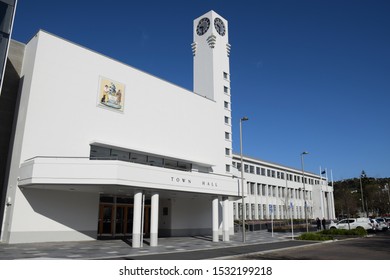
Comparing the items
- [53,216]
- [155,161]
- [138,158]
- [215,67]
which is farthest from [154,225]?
[215,67]

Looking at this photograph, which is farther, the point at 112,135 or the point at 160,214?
the point at 160,214

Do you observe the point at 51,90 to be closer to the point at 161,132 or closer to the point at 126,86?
the point at 126,86

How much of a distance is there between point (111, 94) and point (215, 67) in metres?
16.5

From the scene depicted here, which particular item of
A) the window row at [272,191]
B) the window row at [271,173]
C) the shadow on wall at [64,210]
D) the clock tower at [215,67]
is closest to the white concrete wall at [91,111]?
the shadow on wall at [64,210]

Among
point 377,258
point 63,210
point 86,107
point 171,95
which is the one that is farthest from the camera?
point 171,95

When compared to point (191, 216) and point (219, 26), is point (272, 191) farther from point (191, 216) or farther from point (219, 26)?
point (191, 216)

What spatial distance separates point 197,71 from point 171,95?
1087cm

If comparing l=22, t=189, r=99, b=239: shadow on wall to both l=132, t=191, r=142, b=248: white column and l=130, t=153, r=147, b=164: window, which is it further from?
l=132, t=191, r=142, b=248: white column

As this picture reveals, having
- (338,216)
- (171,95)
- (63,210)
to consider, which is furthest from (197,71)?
(338,216)

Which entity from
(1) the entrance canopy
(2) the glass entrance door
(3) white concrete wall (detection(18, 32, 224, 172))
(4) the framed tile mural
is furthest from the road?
(4) the framed tile mural

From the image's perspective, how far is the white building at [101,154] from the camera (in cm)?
1988

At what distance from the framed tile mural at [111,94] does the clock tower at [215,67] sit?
12443 millimetres

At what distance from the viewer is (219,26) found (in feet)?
134

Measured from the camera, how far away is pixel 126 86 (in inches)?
1051
